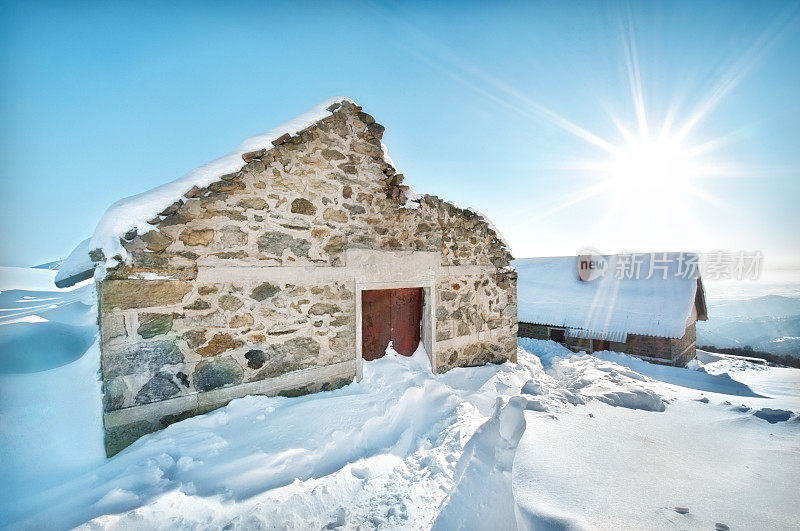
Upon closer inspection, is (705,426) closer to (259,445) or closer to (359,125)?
(259,445)

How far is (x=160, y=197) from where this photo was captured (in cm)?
Result: 309

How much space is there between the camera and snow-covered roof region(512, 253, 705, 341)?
12.1 m

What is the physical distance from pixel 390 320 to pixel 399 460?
235 cm

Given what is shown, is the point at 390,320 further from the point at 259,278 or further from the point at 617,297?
the point at 617,297

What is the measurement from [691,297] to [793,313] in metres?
53.7

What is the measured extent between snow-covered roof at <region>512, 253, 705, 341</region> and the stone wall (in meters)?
10.9

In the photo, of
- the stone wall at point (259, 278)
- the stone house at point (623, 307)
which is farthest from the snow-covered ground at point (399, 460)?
the stone house at point (623, 307)

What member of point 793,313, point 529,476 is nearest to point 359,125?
point 529,476

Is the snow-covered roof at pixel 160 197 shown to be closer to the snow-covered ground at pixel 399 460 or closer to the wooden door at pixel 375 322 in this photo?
the snow-covered ground at pixel 399 460

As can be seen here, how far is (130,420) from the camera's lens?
286cm

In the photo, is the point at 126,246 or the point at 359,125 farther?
the point at 359,125

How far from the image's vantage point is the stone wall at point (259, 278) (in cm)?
292

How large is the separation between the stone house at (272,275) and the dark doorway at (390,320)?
20 millimetres

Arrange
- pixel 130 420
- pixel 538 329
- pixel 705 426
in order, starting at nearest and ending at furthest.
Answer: pixel 705 426
pixel 130 420
pixel 538 329
